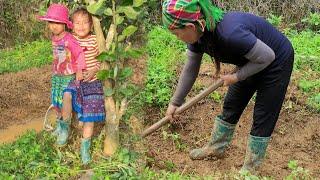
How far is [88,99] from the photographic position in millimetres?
3830

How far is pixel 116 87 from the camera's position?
3.74 metres

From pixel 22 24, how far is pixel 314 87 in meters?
5.43

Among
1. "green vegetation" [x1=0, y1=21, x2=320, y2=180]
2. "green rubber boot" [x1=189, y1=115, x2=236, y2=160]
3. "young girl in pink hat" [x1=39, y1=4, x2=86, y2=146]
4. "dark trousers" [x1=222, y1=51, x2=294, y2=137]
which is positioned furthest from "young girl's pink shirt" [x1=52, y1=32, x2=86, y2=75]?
"green rubber boot" [x1=189, y1=115, x2=236, y2=160]

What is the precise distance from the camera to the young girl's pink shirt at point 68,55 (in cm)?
368

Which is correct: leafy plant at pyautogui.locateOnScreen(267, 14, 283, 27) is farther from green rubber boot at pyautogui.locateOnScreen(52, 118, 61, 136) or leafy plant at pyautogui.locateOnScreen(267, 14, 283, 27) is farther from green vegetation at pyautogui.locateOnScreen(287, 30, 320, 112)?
green rubber boot at pyautogui.locateOnScreen(52, 118, 61, 136)

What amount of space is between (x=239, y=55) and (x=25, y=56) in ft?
17.5

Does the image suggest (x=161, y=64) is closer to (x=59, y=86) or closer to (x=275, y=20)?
(x=275, y=20)

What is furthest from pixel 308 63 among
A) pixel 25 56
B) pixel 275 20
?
pixel 25 56

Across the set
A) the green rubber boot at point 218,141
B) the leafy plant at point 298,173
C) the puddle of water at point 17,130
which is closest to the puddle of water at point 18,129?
the puddle of water at point 17,130

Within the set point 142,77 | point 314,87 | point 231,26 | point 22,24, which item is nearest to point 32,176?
point 231,26

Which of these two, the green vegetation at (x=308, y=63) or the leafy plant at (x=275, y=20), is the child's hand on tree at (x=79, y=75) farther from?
the leafy plant at (x=275, y=20)

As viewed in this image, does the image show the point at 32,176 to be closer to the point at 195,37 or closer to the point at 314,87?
the point at 195,37

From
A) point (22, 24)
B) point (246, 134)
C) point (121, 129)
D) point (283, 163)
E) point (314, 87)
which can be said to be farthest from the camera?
point (22, 24)

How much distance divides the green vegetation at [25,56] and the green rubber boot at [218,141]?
3823mm
